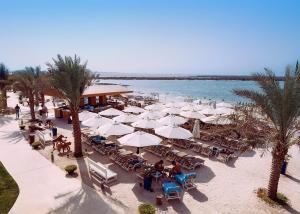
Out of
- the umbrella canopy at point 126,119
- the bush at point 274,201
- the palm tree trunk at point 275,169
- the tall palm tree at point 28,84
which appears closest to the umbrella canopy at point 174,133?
the umbrella canopy at point 126,119

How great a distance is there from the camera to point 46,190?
9.44 meters

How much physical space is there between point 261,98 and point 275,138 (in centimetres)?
158

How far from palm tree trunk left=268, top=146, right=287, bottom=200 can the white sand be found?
65 cm

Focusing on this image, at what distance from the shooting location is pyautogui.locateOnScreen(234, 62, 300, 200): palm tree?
8.53 m

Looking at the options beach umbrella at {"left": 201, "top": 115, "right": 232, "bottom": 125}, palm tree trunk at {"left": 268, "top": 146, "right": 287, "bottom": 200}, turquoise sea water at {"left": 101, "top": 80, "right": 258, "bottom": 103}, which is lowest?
turquoise sea water at {"left": 101, "top": 80, "right": 258, "bottom": 103}

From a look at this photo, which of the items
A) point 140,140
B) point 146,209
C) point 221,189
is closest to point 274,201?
point 221,189

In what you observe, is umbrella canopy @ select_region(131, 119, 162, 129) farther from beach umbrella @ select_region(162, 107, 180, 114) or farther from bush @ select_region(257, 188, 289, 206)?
bush @ select_region(257, 188, 289, 206)

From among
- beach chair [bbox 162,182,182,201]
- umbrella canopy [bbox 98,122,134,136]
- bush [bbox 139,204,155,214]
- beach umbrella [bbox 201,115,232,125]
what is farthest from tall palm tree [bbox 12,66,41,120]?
bush [bbox 139,204,155,214]

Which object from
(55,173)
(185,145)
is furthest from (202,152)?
(55,173)

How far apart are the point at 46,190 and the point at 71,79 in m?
5.81

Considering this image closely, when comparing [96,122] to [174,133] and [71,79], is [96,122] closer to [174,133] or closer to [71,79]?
[71,79]

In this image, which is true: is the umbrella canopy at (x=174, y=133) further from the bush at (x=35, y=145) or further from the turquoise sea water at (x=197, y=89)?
the turquoise sea water at (x=197, y=89)

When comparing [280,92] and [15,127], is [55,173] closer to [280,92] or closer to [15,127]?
[280,92]

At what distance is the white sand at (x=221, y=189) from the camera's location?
28.9 feet
